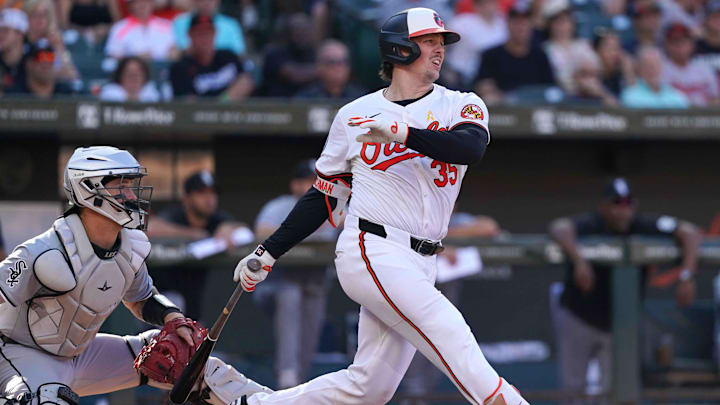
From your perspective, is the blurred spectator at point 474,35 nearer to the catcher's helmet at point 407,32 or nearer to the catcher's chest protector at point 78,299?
the catcher's helmet at point 407,32

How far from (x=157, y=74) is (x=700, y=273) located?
12.6ft

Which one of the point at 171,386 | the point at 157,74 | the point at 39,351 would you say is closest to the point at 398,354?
the point at 171,386

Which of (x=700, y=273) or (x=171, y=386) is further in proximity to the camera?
(x=700, y=273)

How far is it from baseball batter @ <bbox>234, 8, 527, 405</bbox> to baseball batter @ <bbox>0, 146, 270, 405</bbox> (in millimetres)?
399

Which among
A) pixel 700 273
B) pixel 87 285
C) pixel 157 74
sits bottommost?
pixel 700 273

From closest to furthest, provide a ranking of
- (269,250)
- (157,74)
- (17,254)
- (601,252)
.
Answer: (17,254), (269,250), (601,252), (157,74)

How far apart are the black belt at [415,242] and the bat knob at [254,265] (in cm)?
41

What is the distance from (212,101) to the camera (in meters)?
7.39

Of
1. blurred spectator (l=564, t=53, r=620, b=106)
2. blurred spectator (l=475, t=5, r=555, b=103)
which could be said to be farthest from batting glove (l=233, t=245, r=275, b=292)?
blurred spectator (l=564, t=53, r=620, b=106)

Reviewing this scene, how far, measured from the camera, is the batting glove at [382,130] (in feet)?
12.3

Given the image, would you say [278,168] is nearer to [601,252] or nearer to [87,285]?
[601,252]

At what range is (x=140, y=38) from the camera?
8.09 m

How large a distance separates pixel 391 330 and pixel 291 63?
168 inches

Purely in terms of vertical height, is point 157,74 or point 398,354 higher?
point 157,74
